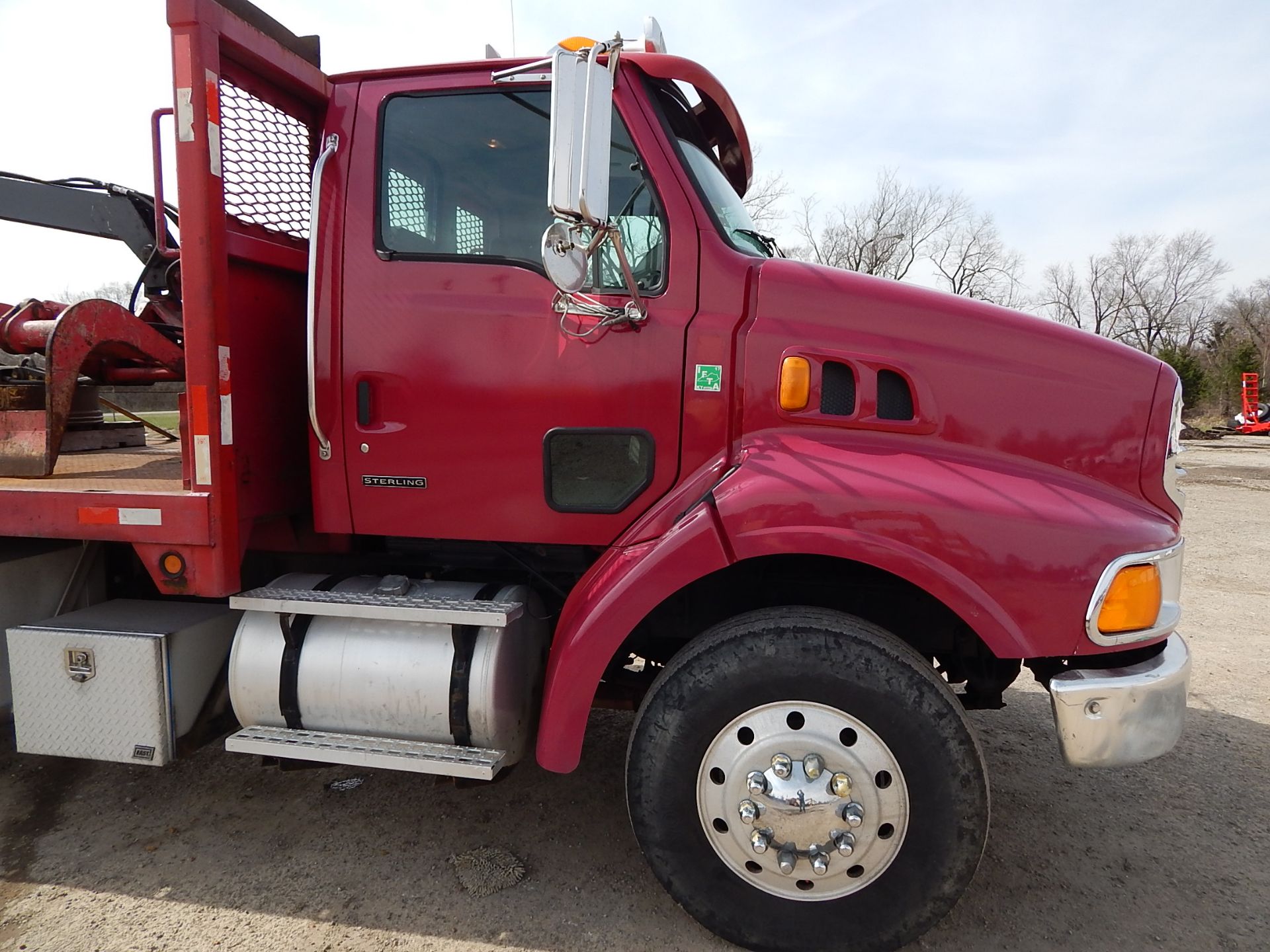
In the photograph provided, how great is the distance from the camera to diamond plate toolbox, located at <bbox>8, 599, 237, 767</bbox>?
8.78 ft

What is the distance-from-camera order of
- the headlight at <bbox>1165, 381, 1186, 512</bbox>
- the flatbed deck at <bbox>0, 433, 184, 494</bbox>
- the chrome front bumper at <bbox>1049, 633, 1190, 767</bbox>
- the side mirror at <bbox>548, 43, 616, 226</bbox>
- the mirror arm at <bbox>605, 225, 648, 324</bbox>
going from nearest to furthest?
1. the side mirror at <bbox>548, 43, 616, 226</bbox>
2. the mirror arm at <bbox>605, 225, 648, 324</bbox>
3. the chrome front bumper at <bbox>1049, 633, 1190, 767</bbox>
4. the headlight at <bbox>1165, 381, 1186, 512</bbox>
5. the flatbed deck at <bbox>0, 433, 184, 494</bbox>

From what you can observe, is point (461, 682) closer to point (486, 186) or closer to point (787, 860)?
point (787, 860)

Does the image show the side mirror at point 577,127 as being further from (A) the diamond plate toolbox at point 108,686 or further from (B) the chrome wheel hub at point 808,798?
(A) the diamond plate toolbox at point 108,686

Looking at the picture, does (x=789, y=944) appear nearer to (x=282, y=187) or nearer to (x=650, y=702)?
(x=650, y=702)

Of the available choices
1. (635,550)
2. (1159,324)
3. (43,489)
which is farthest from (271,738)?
(1159,324)

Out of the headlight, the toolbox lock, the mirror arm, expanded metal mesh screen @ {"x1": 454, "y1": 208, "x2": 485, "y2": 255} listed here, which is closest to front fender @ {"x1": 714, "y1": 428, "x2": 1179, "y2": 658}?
the headlight

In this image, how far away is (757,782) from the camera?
2197 mm

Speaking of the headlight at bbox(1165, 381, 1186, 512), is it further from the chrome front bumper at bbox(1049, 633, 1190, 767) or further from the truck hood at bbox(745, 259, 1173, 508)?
the chrome front bumper at bbox(1049, 633, 1190, 767)

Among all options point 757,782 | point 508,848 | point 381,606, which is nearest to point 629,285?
point 381,606

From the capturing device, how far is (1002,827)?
2953 millimetres

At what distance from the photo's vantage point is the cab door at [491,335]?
243cm

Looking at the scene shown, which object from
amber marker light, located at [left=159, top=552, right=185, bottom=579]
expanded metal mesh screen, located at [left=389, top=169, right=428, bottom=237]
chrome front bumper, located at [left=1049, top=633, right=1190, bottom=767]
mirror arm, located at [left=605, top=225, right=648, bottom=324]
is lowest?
chrome front bumper, located at [left=1049, top=633, right=1190, bottom=767]

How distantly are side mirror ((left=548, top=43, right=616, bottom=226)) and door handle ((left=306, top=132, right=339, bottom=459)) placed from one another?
3.46 feet

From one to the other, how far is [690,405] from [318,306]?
4.31 ft
